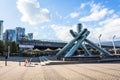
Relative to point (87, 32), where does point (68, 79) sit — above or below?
below

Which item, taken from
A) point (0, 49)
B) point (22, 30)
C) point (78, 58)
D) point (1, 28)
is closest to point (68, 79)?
point (78, 58)

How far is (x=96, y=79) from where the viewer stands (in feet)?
47.7

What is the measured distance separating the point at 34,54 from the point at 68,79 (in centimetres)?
7466

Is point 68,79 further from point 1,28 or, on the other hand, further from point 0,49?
point 1,28

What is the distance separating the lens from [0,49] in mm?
86250

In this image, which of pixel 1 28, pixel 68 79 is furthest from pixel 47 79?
pixel 1 28

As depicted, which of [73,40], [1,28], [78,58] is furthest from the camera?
[1,28]

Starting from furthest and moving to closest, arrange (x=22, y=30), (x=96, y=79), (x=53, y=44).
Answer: (x=22, y=30), (x=53, y=44), (x=96, y=79)

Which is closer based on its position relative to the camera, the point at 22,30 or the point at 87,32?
the point at 87,32

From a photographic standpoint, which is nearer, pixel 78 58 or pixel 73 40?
pixel 78 58

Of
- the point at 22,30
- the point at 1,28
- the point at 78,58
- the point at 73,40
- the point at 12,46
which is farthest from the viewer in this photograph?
the point at 22,30

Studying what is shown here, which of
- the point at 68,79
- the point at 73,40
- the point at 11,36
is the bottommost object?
the point at 68,79

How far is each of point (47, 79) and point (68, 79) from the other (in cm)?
141

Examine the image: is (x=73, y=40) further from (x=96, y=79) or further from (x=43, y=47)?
(x=43, y=47)
